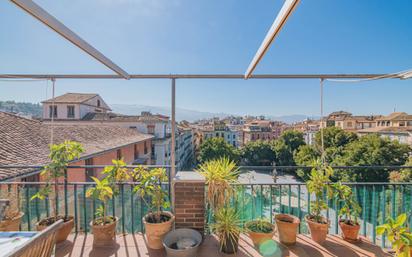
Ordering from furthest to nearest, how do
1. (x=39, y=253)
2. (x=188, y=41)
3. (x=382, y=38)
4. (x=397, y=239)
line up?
1. (x=382, y=38)
2. (x=188, y=41)
3. (x=397, y=239)
4. (x=39, y=253)

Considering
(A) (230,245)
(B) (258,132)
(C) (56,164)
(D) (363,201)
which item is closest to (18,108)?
(C) (56,164)

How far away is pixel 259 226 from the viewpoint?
215 cm

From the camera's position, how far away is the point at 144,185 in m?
2.02

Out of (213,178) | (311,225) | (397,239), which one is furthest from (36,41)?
(397,239)

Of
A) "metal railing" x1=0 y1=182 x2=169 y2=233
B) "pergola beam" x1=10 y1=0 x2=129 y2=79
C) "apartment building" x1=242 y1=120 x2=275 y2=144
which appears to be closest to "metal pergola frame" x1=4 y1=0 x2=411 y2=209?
"pergola beam" x1=10 y1=0 x2=129 y2=79

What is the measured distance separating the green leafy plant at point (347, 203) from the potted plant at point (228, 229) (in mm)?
1258

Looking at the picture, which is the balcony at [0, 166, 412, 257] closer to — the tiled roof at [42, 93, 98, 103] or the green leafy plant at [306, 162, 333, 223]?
the green leafy plant at [306, 162, 333, 223]

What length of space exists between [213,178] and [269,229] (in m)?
0.86

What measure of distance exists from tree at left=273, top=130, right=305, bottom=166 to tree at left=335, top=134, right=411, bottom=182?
1132 cm

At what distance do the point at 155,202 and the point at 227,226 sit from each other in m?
0.81

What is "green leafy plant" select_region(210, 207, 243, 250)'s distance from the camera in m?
1.96

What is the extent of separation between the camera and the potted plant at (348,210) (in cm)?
217

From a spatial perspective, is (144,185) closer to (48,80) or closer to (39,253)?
(39,253)

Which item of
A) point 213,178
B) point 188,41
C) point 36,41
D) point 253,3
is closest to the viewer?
point 36,41
